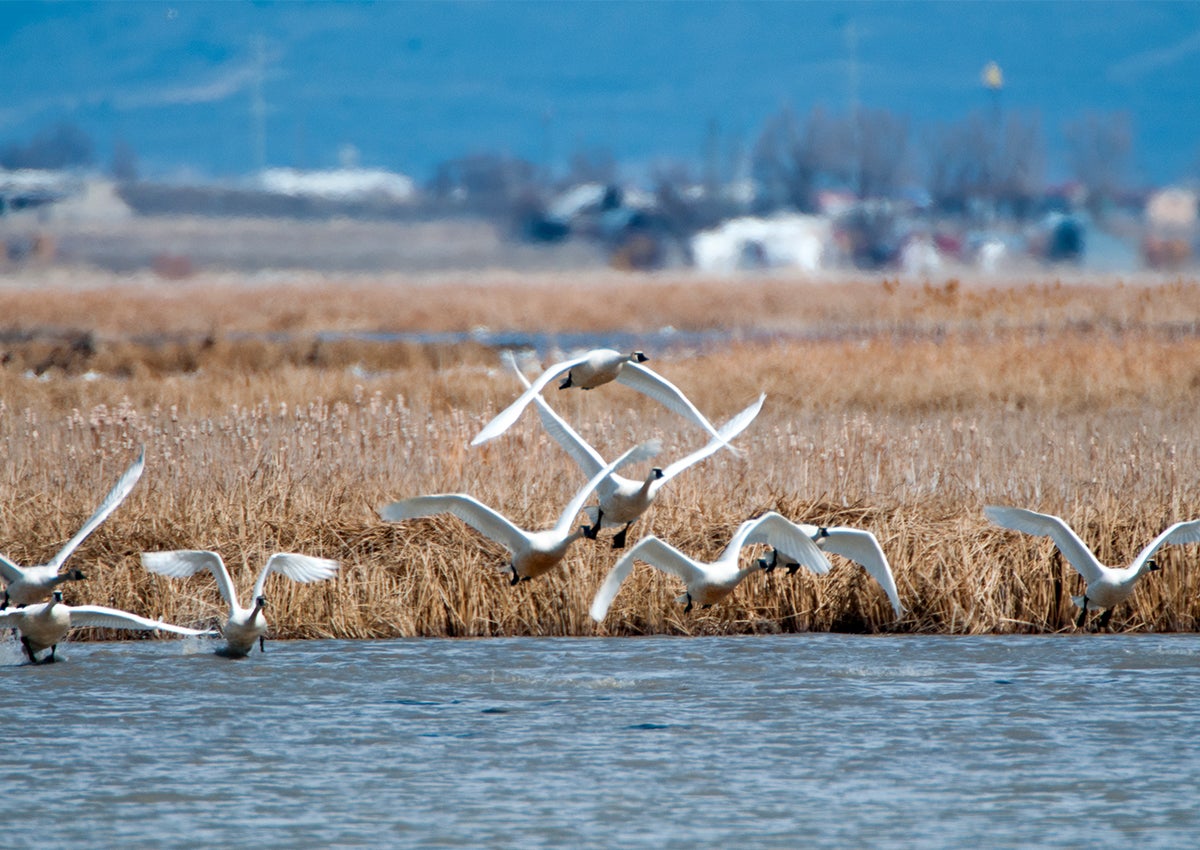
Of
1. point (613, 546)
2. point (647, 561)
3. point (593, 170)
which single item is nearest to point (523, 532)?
point (613, 546)

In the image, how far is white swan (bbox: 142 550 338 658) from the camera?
10.5 meters

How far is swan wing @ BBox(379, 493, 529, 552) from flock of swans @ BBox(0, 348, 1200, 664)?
0.01 meters

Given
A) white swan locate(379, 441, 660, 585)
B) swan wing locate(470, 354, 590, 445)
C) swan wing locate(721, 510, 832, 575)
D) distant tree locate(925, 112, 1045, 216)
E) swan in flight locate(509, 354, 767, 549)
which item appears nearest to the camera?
swan wing locate(470, 354, 590, 445)

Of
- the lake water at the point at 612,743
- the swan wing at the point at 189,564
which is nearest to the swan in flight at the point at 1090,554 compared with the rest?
the lake water at the point at 612,743

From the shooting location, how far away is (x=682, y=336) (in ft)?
126

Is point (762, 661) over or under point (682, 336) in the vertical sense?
under

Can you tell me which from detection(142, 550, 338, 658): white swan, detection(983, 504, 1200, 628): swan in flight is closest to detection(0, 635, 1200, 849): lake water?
detection(142, 550, 338, 658): white swan

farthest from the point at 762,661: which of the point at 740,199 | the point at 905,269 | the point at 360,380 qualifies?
the point at 740,199

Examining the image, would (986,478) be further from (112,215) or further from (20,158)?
(20,158)

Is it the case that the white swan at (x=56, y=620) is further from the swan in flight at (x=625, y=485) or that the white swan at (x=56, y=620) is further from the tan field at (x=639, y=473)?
the swan in flight at (x=625, y=485)

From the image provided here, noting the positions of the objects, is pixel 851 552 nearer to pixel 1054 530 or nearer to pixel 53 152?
pixel 1054 530

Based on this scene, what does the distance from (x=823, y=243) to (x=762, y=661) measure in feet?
160

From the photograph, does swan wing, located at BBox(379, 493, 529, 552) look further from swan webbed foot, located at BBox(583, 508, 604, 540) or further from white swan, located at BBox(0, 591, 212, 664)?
white swan, located at BBox(0, 591, 212, 664)

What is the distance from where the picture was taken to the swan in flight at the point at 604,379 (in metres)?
9.21
